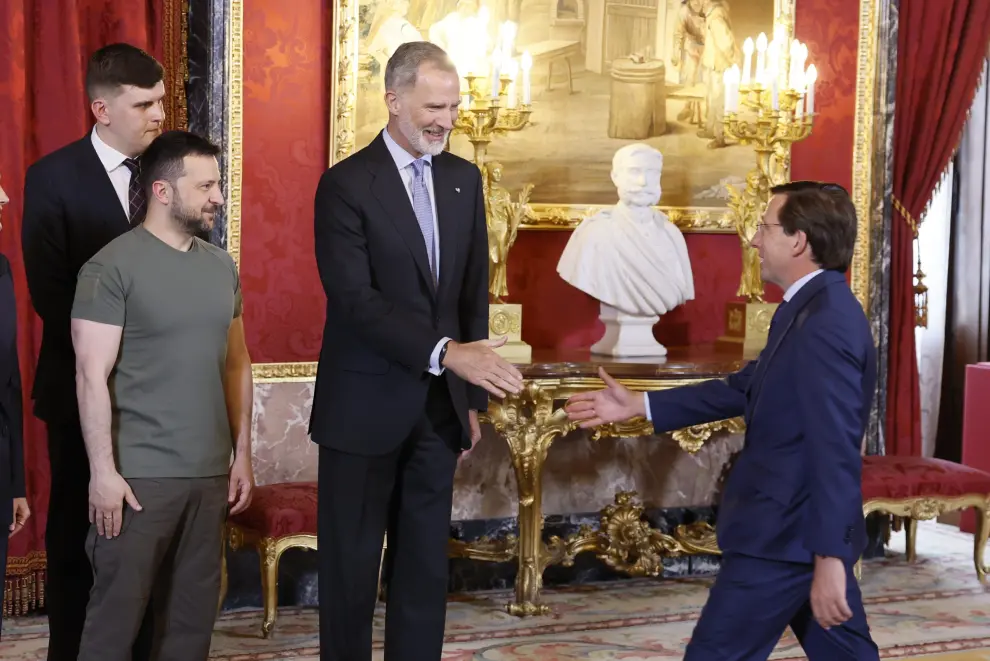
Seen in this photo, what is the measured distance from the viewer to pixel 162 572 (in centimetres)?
298

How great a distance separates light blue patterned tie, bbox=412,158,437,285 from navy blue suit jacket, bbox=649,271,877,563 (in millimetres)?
950

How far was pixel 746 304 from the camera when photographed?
5.16 meters

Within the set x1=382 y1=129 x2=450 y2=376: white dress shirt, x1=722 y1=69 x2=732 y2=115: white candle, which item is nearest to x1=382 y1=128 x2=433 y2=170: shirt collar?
x1=382 y1=129 x2=450 y2=376: white dress shirt

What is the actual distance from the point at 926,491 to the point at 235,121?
10.9ft

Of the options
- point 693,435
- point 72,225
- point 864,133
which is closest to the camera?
point 72,225

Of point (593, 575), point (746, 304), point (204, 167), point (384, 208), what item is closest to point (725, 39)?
point (746, 304)

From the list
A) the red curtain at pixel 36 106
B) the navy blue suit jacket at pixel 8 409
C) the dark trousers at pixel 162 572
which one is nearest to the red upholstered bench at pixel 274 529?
the red curtain at pixel 36 106

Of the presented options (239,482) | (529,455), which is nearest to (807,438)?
(239,482)

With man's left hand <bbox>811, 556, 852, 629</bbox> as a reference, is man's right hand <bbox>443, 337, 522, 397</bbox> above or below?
above

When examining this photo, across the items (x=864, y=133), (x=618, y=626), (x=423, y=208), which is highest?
(x=864, y=133)

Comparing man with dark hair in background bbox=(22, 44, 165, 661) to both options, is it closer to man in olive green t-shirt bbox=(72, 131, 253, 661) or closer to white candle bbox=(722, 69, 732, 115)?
man in olive green t-shirt bbox=(72, 131, 253, 661)

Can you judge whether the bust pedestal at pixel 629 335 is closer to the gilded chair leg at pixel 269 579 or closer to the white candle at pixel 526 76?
the white candle at pixel 526 76

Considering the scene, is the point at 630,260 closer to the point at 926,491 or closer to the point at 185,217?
the point at 926,491

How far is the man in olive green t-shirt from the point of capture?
2.81 metres
